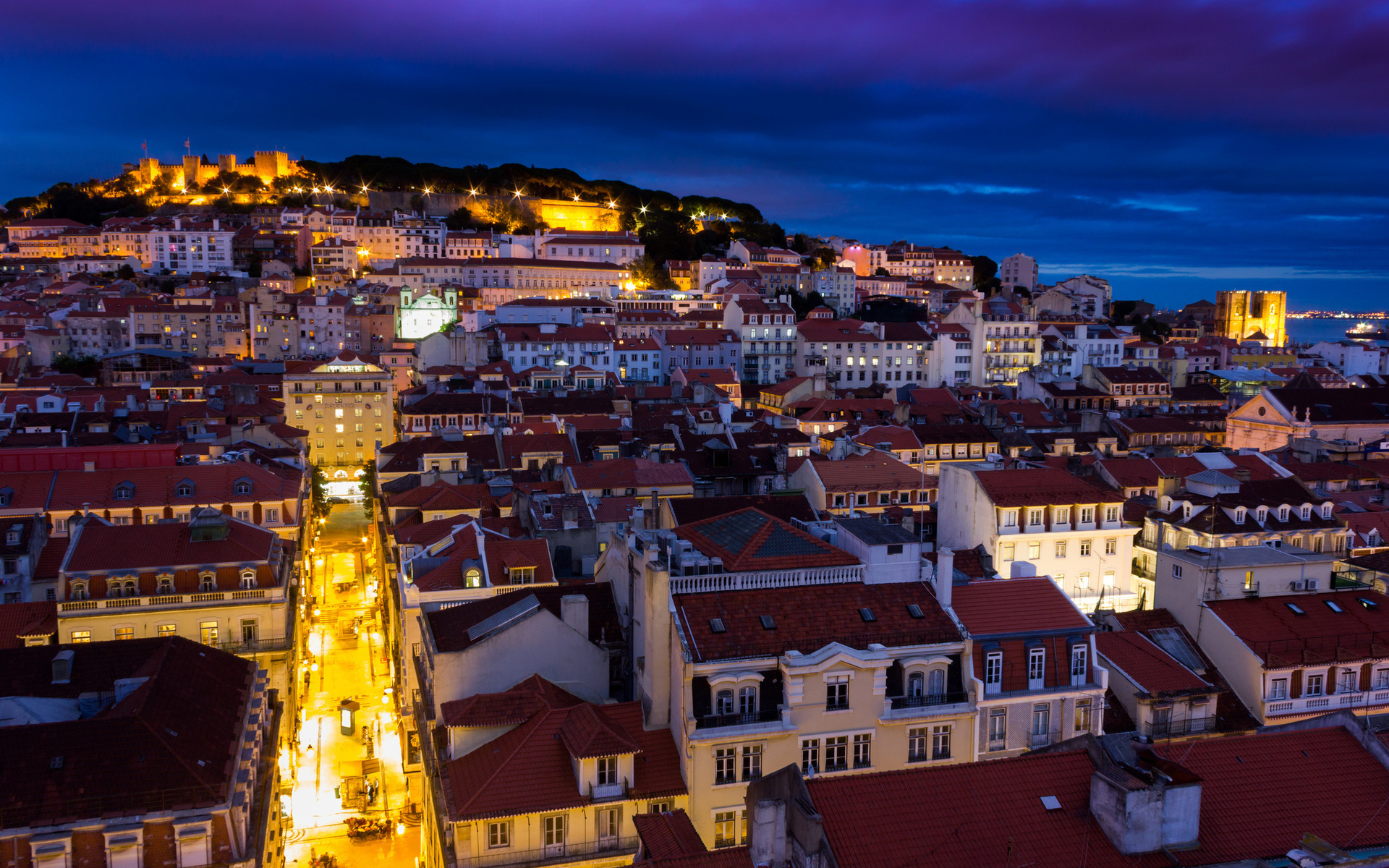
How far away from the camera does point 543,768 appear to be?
20312mm

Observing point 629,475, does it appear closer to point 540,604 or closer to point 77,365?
point 540,604

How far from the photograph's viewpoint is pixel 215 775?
20172 mm

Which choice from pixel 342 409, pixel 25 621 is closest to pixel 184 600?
pixel 25 621

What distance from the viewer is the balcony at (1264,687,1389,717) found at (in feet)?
82.7

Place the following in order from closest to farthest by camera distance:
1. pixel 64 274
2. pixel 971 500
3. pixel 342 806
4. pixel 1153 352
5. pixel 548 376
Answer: pixel 342 806, pixel 971 500, pixel 548 376, pixel 1153 352, pixel 64 274

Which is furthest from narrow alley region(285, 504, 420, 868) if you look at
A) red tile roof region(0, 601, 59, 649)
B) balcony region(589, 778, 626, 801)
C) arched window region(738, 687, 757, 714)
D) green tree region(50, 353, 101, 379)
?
green tree region(50, 353, 101, 379)

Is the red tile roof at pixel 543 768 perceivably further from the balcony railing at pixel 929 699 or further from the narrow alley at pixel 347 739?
the narrow alley at pixel 347 739

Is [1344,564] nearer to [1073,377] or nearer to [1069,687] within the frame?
[1069,687]

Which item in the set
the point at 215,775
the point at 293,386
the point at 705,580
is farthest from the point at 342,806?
the point at 293,386

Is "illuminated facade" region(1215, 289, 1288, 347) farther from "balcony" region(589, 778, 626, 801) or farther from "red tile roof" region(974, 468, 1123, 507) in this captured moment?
"balcony" region(589, 778, 626, 801)

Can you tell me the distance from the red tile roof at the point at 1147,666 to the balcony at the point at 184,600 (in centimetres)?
2626

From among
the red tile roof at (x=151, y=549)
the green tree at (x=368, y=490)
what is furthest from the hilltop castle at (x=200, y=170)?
the red tile roof at (x=151, y=549)

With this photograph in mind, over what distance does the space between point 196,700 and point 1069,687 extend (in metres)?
20.6

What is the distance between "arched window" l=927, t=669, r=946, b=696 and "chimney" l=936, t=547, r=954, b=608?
5.25 feet
